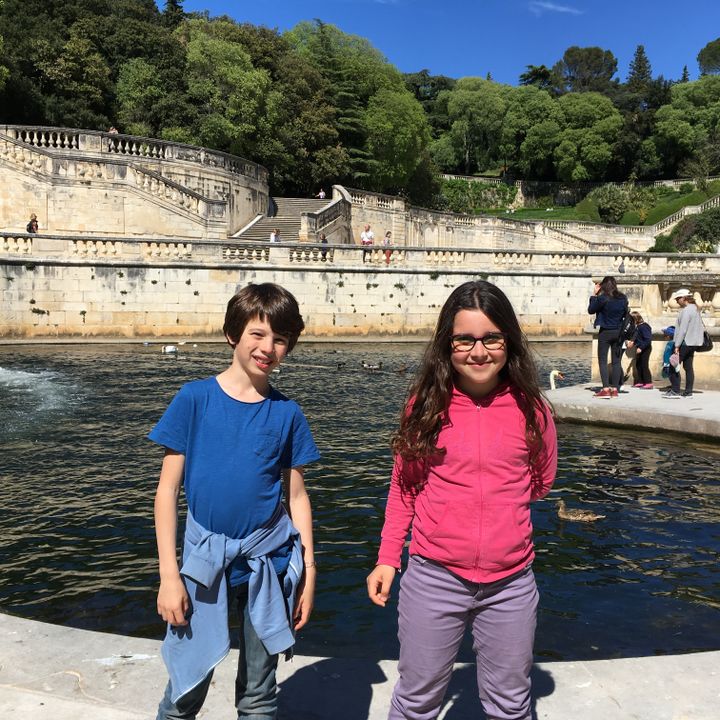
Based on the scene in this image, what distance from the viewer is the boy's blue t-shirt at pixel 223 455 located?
2783mm

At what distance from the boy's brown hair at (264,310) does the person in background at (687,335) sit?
9.97 meters

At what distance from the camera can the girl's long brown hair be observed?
9.19 feet

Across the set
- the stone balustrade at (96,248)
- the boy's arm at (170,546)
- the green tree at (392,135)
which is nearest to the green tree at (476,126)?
the green tree at (392,135)

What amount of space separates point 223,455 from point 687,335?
10.3 metres

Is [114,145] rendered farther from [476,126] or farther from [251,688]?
[476,126]

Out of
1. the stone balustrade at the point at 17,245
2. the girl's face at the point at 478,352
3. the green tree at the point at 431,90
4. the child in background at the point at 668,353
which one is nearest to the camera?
the girl's face at the point at 478,352

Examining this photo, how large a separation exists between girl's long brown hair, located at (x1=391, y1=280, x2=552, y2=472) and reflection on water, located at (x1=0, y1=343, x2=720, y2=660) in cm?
231

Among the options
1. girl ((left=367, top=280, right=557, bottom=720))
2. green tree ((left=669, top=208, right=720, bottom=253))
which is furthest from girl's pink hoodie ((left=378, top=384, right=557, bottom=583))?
green tree ((left=669, top=208, right=720, bottom=253))

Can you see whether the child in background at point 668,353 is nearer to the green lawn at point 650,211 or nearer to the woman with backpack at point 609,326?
the woman with backpack at point 609,326

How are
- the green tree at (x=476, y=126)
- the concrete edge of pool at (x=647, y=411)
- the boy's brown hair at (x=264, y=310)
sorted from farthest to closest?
the green tree at (x=476, y=126)
the concrete edge of pool at (x=647, y=411)
the boy's brown hair at (x=264, y=310)

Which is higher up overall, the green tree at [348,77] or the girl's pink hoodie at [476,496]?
the green tree at [348,77]

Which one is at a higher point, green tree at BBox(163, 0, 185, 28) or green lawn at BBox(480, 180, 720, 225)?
green tree at BBox(163, 0, 185, 28)

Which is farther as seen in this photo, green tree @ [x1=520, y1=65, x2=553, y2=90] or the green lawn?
green tree @ [x1=520, y1=65, x2=553, y2=90]

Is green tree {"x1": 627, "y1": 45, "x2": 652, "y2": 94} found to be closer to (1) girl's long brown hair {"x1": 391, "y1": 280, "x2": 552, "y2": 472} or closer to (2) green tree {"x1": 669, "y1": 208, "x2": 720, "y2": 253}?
(2) green tree {"x1": 669, "y1": 208, "x2": 720, "y2": 253}
